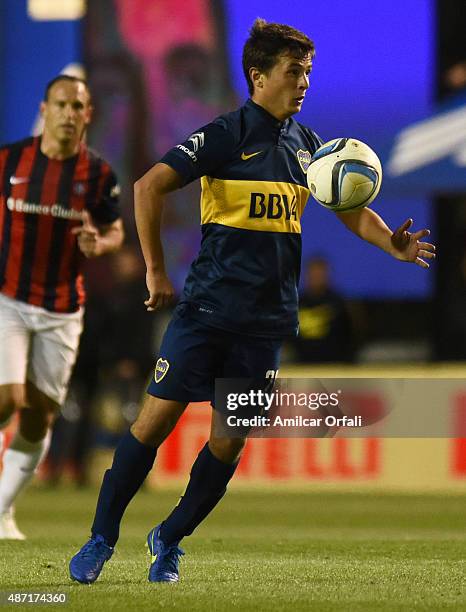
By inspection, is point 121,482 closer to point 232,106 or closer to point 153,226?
point 153,226

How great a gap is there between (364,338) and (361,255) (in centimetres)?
121

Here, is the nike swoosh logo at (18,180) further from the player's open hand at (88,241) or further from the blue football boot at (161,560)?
the blue football boot at (161,560)

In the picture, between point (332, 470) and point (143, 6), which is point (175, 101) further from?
point (332, 470)

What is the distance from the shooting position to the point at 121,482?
5543mm

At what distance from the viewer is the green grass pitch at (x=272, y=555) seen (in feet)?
17.2

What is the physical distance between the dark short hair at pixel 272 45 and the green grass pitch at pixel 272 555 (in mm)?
1901

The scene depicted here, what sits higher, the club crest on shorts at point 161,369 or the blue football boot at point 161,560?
the club crest on shorts at point 161,369

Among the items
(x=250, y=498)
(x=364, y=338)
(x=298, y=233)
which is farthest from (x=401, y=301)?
(x=298, y=233)

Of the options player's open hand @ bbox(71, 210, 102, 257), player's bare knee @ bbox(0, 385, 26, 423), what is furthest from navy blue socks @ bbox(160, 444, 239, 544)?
player's bare knee @ bbox(0, 385, 26, 423)

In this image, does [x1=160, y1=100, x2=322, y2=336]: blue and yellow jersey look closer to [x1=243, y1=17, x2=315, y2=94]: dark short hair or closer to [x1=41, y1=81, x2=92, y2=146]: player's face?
[x1=243, y1=17, x2=315, y2=94]: dark short hair

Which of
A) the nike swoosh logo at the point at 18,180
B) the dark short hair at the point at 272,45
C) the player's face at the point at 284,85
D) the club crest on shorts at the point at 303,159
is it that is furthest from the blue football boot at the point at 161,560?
the nike swoosh logo at the point at 18,180

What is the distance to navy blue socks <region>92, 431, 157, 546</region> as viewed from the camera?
5520 mm

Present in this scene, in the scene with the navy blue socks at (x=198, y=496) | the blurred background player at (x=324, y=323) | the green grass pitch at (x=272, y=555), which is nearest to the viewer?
the green grass pitch at (x=272, y=555)

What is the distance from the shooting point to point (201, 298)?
557 cm
